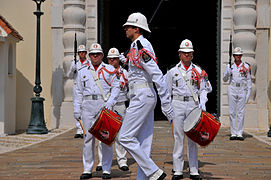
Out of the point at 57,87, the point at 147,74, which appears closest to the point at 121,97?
the point at 147,74

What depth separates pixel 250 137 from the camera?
13.4 metres

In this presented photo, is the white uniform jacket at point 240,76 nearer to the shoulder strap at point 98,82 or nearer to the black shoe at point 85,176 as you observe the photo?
the shoulder strap at point 98,82

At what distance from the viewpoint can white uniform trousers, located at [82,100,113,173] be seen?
7.79m

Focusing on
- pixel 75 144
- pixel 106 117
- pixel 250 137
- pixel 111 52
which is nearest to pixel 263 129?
pixel 250 137

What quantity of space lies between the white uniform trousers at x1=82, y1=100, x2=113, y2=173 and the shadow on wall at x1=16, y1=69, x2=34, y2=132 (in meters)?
8.89

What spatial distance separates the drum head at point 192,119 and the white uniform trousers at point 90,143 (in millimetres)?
1152

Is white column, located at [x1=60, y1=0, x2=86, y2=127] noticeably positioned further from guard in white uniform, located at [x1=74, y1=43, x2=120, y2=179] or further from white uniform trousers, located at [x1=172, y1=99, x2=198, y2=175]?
white uniform trousers, located at [x1=172, y1=99, x2=198, y2=175]

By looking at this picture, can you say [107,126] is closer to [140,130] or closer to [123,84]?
[140,130]

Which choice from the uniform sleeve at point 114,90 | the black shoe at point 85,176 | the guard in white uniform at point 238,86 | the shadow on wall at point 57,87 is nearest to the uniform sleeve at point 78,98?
the uniform sleeve at point 114,90

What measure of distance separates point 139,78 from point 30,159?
3.78 meters

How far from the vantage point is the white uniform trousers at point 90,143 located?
7.79 meters

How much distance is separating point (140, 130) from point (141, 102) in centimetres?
34

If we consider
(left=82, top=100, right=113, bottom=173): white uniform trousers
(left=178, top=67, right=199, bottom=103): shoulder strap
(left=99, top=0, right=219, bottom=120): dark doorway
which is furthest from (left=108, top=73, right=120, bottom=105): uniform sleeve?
(left=99, top=0, right=219, bottom=120): dark doorway

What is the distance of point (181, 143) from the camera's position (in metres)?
7.82
